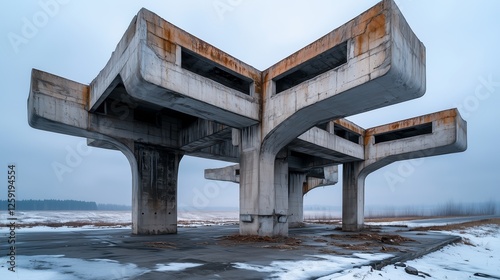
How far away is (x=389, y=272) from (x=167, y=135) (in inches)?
613

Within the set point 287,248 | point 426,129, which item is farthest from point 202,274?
point 426,129

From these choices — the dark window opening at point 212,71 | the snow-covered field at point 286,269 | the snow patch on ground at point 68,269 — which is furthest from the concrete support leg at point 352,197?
the snow patch on ground at point 68,269

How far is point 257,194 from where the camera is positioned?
1574cm

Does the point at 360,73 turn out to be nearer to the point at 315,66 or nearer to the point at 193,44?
the point at 315,66

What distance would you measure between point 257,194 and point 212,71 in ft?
21.3

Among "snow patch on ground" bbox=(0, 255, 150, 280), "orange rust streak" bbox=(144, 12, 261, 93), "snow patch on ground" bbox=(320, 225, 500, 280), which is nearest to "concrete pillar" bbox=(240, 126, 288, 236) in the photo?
"orange rust streak" bbox=(144, 12, 261, 93)

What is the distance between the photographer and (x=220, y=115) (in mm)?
15055

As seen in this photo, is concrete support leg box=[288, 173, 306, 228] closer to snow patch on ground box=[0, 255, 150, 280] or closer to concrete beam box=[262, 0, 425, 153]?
concrete beam box=[262, 0, 425, 153]

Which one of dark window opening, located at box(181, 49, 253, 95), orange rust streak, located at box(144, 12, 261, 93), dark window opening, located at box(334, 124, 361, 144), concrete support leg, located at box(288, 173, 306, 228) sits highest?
orange rust streak, located at box(144, 12, 261, 93)

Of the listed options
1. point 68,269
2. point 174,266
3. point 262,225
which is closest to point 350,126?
point 262,225

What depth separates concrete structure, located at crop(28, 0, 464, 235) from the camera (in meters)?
11.6

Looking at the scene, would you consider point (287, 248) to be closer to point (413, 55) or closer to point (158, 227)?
point (413, 55)

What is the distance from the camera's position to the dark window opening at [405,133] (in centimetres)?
2322

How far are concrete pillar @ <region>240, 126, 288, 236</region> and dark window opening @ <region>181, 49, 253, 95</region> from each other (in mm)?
2509
